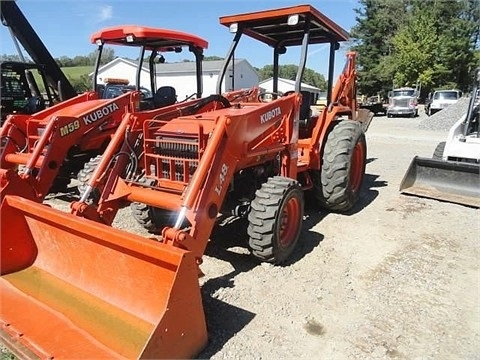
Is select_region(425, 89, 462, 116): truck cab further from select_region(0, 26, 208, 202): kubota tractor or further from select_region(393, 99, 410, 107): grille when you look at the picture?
select_region(0, 26, 208, 202): kubota tractor

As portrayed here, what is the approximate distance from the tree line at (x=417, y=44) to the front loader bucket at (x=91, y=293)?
40.0 metres

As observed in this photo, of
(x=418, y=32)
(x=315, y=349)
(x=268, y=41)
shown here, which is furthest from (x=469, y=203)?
(x=418, y=32)

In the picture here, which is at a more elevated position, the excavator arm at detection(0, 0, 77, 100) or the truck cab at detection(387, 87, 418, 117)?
the excavator arm at detection(0, 0, 77, 100)

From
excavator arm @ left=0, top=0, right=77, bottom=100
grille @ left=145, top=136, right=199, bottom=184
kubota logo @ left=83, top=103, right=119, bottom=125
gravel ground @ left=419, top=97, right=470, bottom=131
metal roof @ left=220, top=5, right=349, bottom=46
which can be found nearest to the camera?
grille @ left=145, top=136, right=199, bottom=184

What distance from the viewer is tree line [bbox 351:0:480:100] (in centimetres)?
3781

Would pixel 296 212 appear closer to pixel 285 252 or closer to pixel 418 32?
pixel 285 252

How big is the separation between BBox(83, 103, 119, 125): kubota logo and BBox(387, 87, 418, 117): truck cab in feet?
79.4

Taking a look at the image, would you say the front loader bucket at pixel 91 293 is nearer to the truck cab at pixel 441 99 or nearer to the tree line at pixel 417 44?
the truck cab at pixel 441 99

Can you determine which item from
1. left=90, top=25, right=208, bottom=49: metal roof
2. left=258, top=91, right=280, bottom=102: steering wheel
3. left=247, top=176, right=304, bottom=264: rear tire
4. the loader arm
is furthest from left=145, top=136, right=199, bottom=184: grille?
left=90, top=25, right=208, bottom=49: metal roof

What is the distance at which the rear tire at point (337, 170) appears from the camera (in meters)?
5.21

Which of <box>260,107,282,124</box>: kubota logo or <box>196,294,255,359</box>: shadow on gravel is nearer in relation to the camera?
<box>196,294,255,359</box>: shadow on gravel

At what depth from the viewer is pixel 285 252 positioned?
13.4 ft

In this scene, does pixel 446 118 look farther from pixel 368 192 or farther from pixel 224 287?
pixel 224 287

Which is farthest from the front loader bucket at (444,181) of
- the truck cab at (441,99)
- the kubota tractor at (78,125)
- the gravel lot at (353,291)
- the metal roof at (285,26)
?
the truck cab at (441,99)
